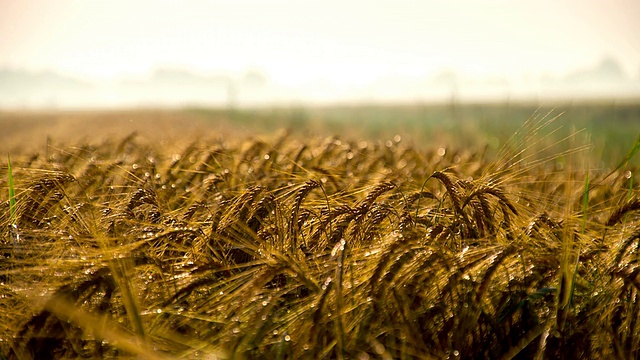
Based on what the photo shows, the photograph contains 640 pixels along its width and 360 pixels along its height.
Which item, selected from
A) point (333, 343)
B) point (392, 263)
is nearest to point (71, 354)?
point (333, 343)

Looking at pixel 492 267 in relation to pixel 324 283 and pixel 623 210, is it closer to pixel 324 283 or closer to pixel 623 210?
pixel 324 283

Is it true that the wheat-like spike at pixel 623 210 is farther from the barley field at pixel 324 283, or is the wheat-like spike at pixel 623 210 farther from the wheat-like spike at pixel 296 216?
the wheat-like spike at pixel 296 216

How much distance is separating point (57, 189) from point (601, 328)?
81.7 inches

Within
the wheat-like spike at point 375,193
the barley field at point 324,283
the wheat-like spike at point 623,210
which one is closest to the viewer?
the barley field at point 324,283

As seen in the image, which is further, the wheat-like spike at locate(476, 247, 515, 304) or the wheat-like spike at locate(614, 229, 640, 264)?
the wheat-like spike at locate(614, 229, 640, 264)

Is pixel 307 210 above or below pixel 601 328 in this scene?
above

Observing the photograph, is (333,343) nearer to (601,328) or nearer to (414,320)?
(414,320)

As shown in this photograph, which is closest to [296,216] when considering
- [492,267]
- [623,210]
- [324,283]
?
[324,283]

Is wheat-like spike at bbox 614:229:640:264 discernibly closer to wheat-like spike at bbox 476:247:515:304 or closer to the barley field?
the barley field

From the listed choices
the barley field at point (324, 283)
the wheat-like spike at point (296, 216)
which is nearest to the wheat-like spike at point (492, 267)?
the barley field at point (324, 283)

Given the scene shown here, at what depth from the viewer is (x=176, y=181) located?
3.69m

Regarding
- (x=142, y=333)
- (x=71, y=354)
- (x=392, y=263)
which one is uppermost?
(x=392, y=263)

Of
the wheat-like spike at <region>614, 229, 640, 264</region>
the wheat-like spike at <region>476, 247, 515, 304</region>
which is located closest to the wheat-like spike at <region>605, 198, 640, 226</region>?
the wheat-like spike at <region>614, 229, 640, 264</region>

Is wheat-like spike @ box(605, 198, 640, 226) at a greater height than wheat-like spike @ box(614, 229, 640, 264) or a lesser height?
greater
